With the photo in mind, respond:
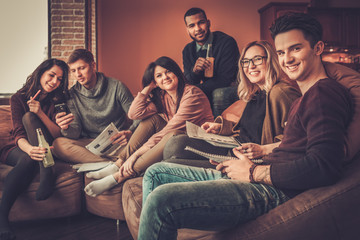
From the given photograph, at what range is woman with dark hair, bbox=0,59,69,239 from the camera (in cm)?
211

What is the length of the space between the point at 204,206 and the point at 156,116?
150cm

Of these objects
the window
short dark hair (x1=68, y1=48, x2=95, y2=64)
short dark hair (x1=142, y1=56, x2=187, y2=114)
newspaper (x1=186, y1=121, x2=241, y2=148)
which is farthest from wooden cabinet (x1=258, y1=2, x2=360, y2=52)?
newspaper (x1=186, y1=121, x2=241, y2=148)

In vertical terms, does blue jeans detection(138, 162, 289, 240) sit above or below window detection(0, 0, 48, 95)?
below

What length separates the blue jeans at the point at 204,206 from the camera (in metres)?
1.02

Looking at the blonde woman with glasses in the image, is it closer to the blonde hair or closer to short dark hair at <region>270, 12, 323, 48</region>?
the blonde hair

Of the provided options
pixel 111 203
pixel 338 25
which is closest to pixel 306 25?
pixel 111 203

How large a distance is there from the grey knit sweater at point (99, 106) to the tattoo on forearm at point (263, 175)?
1.77m

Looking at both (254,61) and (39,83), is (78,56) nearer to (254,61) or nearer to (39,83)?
(39,83)

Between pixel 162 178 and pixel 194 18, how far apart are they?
201cm

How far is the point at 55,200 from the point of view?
2227mm

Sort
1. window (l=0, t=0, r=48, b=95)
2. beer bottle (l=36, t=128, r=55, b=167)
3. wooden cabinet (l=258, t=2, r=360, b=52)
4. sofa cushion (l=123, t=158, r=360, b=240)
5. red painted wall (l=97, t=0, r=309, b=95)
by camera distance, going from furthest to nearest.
A: wooden cabinet (l=258, t=2, r=360, b=52), red painted wall (l=97, t=0, r=309, b=95), window (l=0, t=0, r=48, b=95), beer bottle (l=36, t=128, r=55, b=167), sofa cushion (l=123, t=158, r=360, b=240)

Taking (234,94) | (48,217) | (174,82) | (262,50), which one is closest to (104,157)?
(48,217)

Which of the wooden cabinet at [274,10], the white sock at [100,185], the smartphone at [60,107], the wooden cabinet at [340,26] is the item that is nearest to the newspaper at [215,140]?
the white sock at [100,185]

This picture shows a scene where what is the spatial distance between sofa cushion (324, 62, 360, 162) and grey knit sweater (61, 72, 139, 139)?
1811 millimetres
